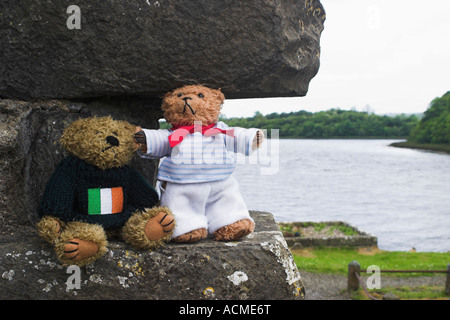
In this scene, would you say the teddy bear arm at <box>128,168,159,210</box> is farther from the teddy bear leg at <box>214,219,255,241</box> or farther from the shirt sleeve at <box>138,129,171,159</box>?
the teddy bear leg at <box>214,219,255,241</box>

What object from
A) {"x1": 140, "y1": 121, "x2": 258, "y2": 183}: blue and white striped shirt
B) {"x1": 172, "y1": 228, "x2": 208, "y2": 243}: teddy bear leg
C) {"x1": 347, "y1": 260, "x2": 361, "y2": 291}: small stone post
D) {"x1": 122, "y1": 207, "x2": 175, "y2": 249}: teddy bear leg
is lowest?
{"x1": 347, "y1": 260, "x2": 361, "y2": 291}: small stone post

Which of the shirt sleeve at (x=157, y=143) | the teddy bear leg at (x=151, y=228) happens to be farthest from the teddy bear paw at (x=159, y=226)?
the shirt sleeve at (x=157, y=143)

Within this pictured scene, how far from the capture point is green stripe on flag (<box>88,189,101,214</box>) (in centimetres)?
217

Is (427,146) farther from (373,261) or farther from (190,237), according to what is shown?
(190,237)

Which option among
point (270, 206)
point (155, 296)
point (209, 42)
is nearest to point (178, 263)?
point (155, 296)

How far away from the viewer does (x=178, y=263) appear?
2.14 m

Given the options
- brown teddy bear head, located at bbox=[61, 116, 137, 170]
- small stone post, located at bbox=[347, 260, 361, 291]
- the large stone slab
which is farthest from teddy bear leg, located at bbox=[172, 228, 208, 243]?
small stone post, located at bbox=[347, 260, 361, 291]

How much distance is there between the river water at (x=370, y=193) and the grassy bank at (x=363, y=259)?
1390mm

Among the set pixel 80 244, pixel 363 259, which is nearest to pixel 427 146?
pixel 363 259

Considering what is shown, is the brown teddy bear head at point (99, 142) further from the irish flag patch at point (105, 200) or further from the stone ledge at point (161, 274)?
the stone ledge at point (161, 274)

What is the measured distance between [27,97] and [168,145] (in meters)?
0.76

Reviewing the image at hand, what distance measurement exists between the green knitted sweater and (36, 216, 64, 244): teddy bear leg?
0.03 meters

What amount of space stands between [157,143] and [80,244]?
2.00 feet
